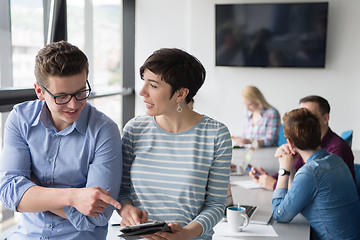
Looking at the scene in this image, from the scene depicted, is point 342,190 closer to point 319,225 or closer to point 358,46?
point 319,225

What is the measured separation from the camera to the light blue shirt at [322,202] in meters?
2.20

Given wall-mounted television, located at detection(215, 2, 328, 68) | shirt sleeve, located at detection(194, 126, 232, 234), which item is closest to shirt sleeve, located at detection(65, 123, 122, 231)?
shirt sleeve, located at detection(194, 126, 232, 234)

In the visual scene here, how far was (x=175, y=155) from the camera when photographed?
157 cm

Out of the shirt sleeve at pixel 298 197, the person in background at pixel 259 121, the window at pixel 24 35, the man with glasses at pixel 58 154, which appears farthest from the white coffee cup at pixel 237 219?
the person in background at pixel 259 121

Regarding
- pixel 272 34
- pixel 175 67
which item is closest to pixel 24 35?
pixel 175 67

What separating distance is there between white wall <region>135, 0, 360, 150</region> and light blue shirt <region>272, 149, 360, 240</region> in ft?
12.4

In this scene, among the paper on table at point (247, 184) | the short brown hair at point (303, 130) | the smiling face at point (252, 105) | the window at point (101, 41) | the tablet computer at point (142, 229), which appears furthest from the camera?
the window at point (101, 41)

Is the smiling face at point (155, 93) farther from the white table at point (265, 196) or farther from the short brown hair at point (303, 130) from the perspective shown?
the short brown hair at point (303, 130)

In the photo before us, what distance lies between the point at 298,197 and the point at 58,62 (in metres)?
1.42

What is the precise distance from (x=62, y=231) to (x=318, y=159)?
1.41 m

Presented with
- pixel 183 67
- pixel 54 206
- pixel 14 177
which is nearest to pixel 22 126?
pixel 14 177

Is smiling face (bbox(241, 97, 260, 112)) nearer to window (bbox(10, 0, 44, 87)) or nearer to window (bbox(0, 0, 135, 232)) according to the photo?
window (bbox(0, 0, 135, 232))

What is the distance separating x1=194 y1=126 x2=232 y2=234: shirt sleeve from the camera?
1555 mm

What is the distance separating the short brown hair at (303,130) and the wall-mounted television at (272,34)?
368 centimetres
